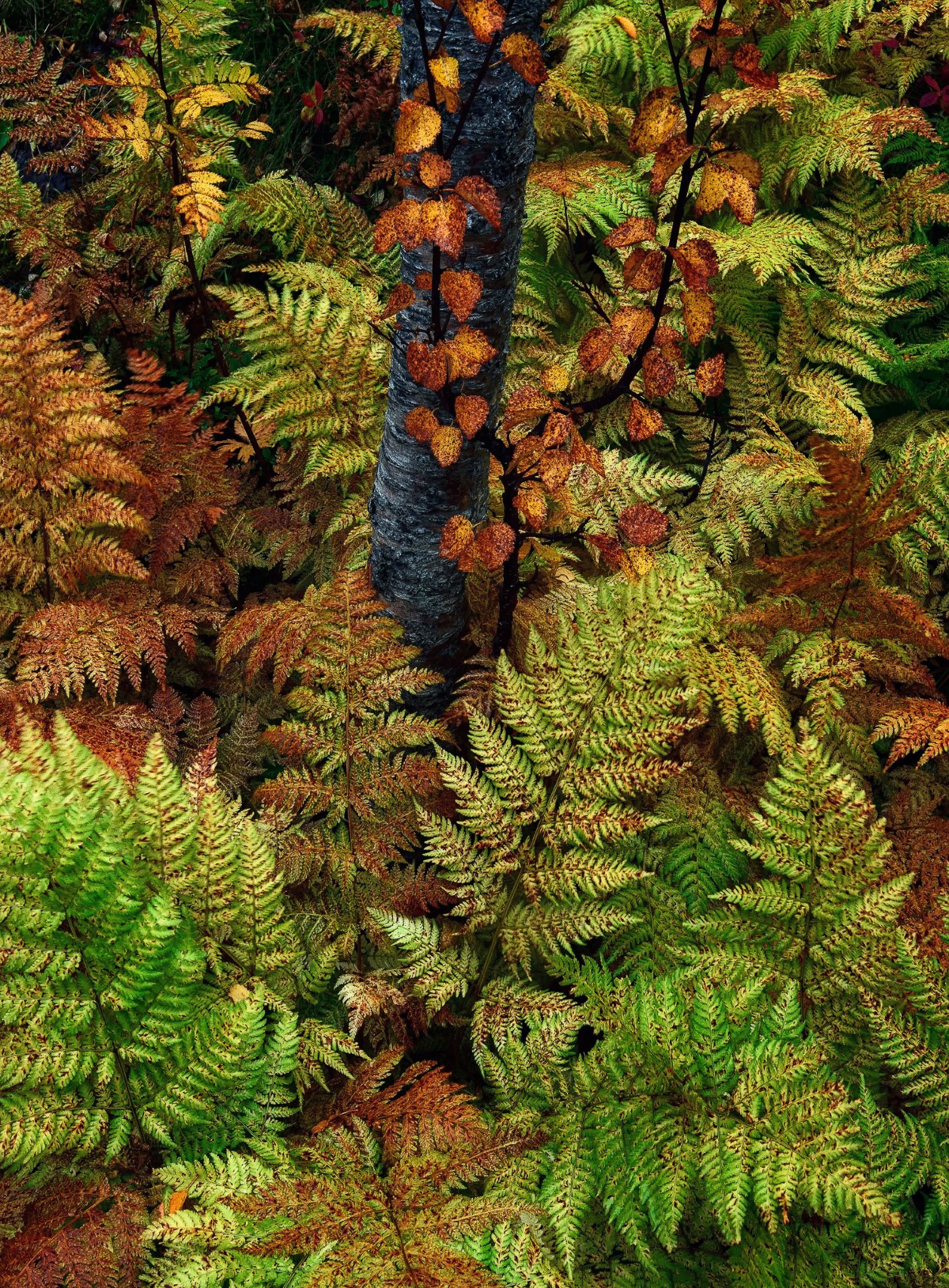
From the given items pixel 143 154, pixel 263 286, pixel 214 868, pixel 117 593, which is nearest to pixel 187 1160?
pixel 214 868

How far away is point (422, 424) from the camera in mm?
2184

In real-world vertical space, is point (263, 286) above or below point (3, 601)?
above

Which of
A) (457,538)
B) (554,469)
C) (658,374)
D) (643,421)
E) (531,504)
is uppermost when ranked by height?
(658,374)

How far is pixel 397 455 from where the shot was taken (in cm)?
246

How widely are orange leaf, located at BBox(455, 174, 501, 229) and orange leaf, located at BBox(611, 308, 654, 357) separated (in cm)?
38

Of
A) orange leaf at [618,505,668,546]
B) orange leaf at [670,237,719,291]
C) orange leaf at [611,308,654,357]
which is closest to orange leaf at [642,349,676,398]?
orange leaf at [611,308,654,357]

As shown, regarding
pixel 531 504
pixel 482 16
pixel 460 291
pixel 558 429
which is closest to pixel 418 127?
pixel 482 16

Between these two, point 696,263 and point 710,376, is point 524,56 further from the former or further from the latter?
point 710,376

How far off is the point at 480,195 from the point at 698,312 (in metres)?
0.51

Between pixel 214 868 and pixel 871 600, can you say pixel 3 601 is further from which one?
pixel 871 600

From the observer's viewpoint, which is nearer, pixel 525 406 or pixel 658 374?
pixel 658 374

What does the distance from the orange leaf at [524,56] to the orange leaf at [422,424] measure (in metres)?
0.69

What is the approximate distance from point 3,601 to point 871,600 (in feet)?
8.05

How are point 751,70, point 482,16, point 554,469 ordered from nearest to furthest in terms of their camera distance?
point 482,16, point 751,70, point 554,469
